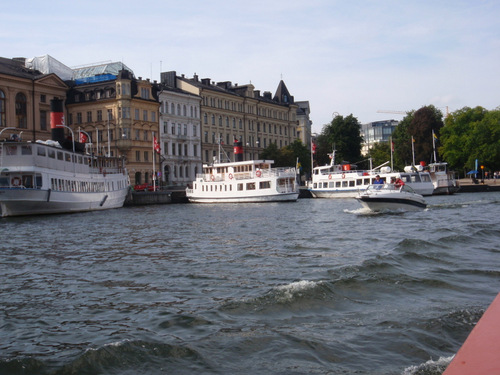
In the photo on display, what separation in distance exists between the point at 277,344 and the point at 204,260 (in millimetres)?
8314

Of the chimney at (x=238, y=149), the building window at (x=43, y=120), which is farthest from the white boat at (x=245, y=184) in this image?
the building window at (x=43, y=120)

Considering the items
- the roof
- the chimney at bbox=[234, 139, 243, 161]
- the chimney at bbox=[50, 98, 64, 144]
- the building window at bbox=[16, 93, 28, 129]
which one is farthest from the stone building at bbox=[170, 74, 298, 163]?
the chimney at bbox=[50, 98, 64, 144]

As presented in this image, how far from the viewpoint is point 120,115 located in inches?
3027

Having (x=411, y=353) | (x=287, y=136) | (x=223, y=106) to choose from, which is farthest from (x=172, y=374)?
(x=287, y=136)

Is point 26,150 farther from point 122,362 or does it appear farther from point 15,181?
point 122,362

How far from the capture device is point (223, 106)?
98.8 m

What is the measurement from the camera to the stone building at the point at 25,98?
67.4 meters

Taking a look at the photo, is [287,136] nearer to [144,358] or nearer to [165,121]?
[165,121]

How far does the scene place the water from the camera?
7.21 metres

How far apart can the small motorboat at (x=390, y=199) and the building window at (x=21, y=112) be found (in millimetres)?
49713

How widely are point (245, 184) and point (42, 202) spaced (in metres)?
26.2

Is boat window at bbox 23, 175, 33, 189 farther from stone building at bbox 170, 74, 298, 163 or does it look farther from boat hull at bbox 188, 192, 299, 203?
stone building at bbox 170, 74, 298, 163

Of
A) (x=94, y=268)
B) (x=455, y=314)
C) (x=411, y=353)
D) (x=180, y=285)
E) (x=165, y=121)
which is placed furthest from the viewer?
(x=165, y=121)

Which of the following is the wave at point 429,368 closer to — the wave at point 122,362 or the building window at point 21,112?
the wave at point 122,362
